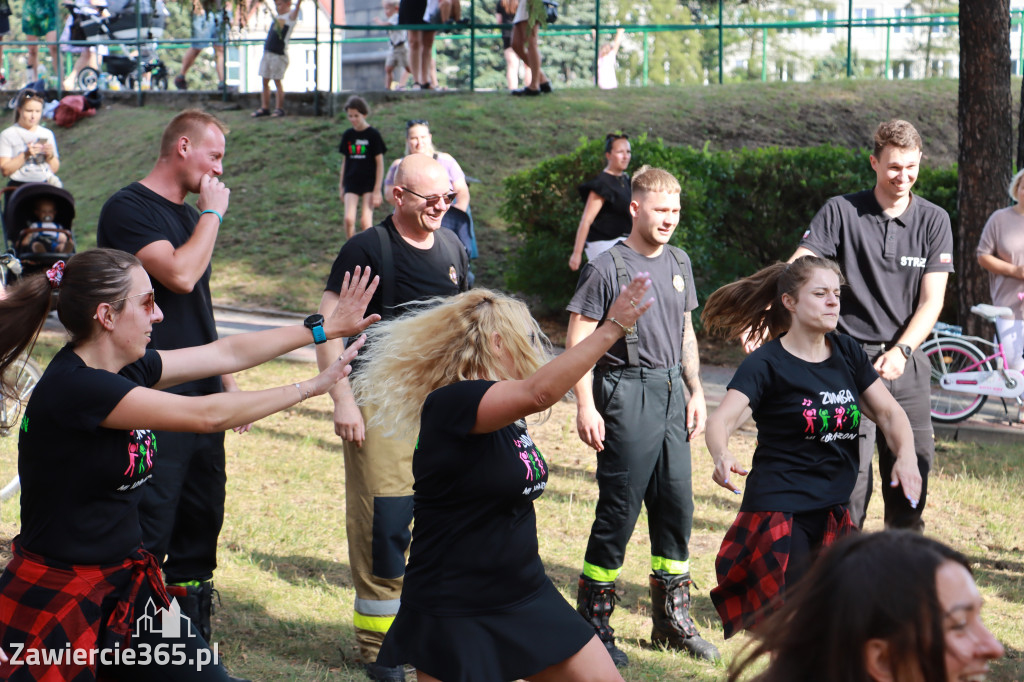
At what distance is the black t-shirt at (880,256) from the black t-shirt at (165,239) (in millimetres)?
2833

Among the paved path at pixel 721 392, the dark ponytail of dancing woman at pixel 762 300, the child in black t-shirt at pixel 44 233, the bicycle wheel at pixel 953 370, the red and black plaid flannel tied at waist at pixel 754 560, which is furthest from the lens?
the child in black t-shirt at pixel 44 233

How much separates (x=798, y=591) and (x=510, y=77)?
738 inches

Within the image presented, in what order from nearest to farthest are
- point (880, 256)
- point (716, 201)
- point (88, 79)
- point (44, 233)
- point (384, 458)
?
point (384, 458), point (880, 256), point (44, 233), point (716, 201), point (88, 79)

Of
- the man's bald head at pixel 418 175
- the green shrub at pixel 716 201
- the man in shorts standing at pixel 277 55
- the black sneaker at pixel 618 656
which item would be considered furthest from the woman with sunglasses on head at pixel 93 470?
the man in shorts standing at pixel 277 55

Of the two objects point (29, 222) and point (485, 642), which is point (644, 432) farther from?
point (29, 222)

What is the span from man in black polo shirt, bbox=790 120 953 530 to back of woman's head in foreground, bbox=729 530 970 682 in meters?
3.54

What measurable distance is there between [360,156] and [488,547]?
10.5 meters

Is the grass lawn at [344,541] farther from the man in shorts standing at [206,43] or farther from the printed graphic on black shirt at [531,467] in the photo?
the man in shorts standing at [206,43]

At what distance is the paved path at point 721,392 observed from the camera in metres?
8.48

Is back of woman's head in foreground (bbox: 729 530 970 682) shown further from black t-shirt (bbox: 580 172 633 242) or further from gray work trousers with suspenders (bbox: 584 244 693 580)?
black t-shirt (bbox: 580 172 633 242)

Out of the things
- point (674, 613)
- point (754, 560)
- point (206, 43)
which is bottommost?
point (674, 613)

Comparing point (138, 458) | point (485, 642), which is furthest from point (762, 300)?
point (138, 458)

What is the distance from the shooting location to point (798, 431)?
3934 millimetres

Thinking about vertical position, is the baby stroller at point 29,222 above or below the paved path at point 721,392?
above
